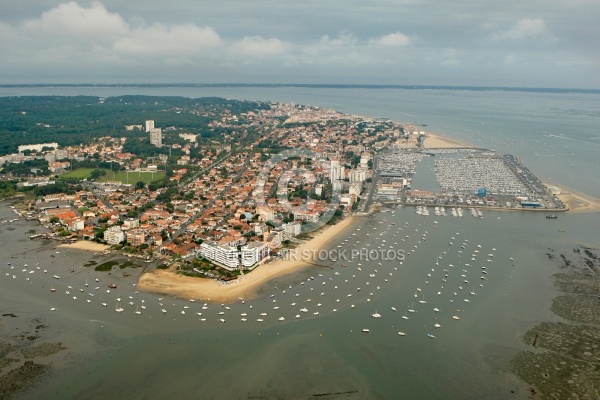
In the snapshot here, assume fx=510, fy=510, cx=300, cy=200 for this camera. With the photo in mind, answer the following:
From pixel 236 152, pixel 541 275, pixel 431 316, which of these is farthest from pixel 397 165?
pixel 431 316

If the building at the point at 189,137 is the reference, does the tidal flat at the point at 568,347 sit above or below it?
below

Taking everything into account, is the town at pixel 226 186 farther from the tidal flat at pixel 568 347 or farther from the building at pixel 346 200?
the tidal flat at pixel 568 347

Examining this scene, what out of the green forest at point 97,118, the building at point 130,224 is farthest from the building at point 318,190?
the green forest at point 97,118

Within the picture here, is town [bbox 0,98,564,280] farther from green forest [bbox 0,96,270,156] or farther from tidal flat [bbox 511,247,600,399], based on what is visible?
tidal flat [bbox 511,247,600,399]

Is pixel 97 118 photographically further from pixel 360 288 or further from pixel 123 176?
pixel 360 288

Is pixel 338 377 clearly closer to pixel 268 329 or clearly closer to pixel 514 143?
pixel 268 329

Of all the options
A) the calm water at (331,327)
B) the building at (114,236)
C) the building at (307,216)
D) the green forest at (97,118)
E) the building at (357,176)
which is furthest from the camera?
the green forest at (97,118)
